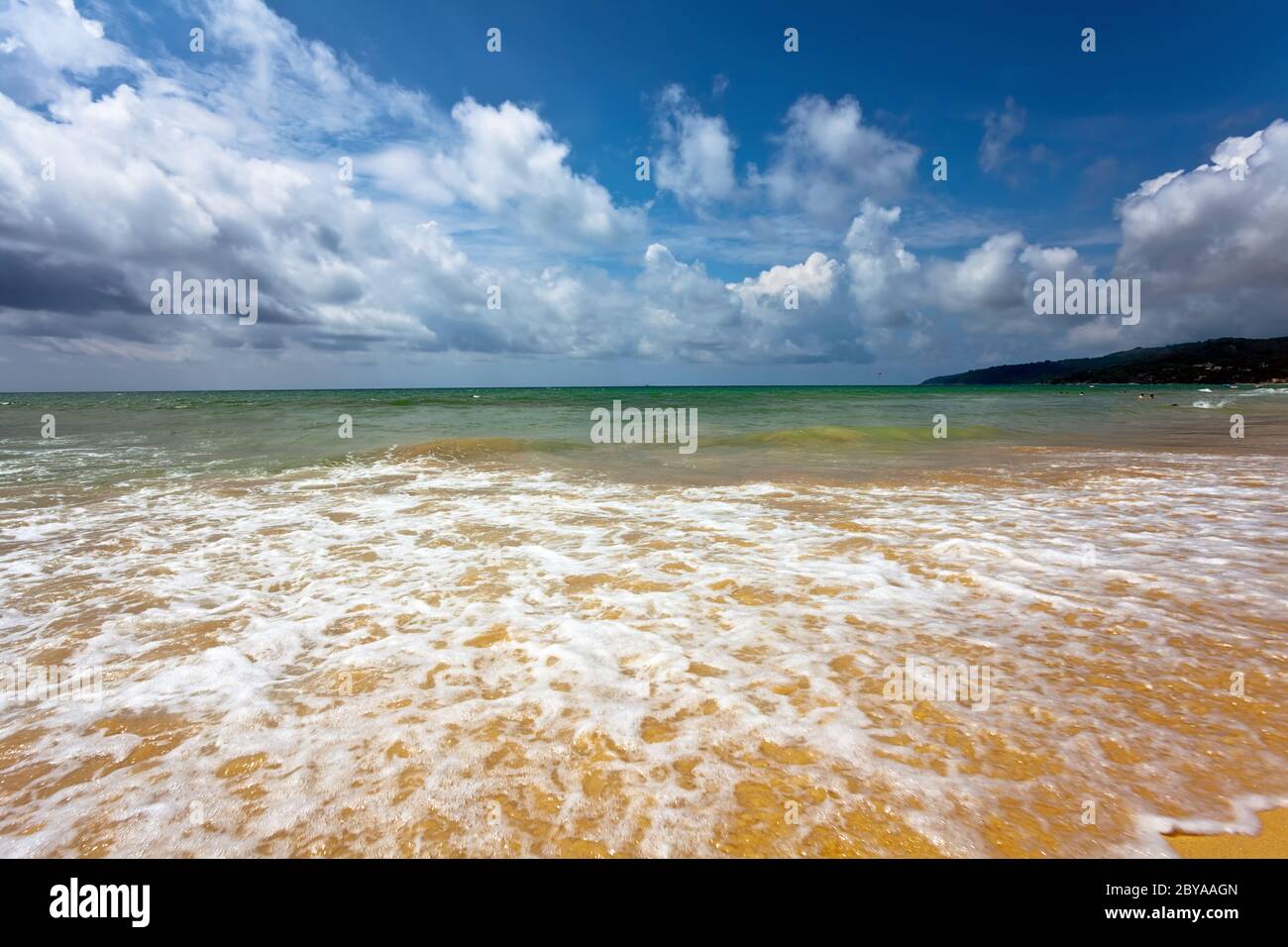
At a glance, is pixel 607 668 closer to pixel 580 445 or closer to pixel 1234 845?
pixel 1234 845

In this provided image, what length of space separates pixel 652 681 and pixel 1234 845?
2747 mm

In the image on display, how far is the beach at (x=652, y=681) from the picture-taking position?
248 cm

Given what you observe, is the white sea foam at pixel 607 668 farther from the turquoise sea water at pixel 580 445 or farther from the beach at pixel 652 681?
the turquoise sea water at pixel 580 445

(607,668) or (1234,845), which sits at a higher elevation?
(607,668)

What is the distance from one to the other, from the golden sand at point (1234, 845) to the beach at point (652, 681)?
21mm

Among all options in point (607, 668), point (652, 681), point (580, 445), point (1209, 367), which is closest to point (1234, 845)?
point (652, 681)

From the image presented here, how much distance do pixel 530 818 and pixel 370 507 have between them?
8.03 m

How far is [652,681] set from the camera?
3.70 meters

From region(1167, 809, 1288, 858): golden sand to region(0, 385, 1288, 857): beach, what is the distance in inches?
0.8

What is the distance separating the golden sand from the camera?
2305 millimetres

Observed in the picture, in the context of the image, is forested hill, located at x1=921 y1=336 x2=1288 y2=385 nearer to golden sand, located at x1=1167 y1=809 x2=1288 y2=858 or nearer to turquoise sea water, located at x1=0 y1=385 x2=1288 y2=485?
turquoise sea water, located at x1=0 y1=385 x2=1288 y2=485

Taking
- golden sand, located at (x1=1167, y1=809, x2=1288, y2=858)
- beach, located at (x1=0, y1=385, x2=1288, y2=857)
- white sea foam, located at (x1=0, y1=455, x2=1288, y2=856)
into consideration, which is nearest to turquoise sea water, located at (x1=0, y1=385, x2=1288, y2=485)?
beach, located at (x1=0, y1=385, x2=1288, y2=857)

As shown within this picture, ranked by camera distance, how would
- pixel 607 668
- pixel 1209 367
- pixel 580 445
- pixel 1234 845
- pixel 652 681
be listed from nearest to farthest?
pixel 1234 845, pixel 652 681, pixel 607 668, pixel 580 445, pixel 1209 367
